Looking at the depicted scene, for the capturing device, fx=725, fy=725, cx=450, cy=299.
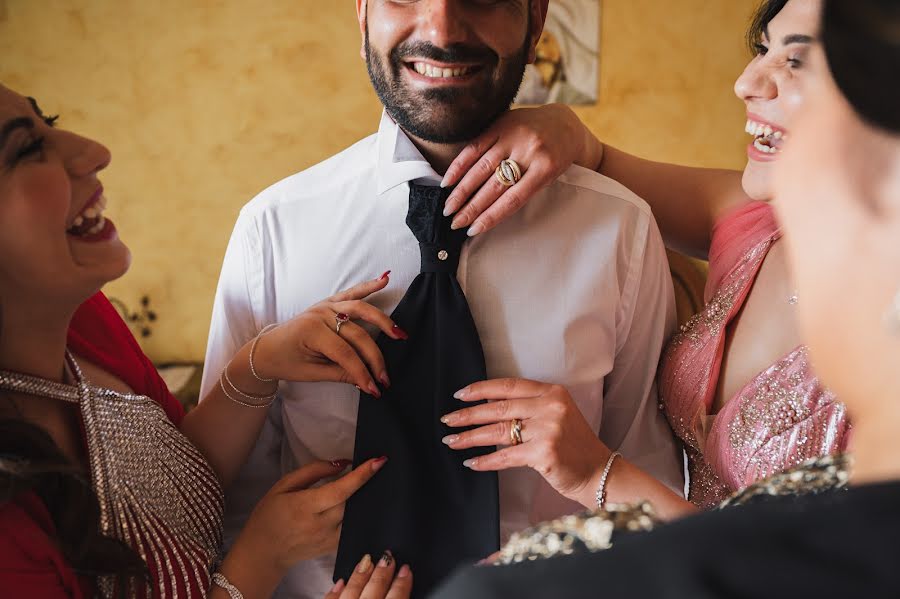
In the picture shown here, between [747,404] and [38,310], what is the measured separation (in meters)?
0.97

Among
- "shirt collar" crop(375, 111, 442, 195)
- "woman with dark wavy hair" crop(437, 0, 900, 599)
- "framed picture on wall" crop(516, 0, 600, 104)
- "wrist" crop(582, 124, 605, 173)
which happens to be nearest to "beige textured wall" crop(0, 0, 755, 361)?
"framed picture on wall" crop(516, 0, 600, 104)

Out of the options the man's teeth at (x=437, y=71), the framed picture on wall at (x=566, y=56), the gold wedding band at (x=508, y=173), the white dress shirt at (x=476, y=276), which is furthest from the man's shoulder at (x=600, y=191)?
the framed picture on wall at (x=566, y=56)

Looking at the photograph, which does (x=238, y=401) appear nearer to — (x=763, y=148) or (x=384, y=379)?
(x=384, y=379)

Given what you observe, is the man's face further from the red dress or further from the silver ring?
the red dress

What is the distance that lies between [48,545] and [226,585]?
274 millimetres

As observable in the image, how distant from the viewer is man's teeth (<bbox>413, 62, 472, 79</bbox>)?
1086mm

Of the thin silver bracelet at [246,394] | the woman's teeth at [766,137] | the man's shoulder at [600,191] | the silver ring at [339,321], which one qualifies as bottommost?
the thin silver bracelet at [246,394]

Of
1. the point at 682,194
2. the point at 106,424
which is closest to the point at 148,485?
the point at 106,424

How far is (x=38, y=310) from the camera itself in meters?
0.84

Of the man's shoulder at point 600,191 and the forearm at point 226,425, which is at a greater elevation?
the man's shoulder at point 600,191

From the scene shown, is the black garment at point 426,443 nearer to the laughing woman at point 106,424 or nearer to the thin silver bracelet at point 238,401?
the laughing woman at point 106,424

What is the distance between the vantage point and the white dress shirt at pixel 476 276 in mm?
1141

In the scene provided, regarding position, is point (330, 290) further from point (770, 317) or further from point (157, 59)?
point (157, 59)

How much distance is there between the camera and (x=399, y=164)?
3.74 feet
